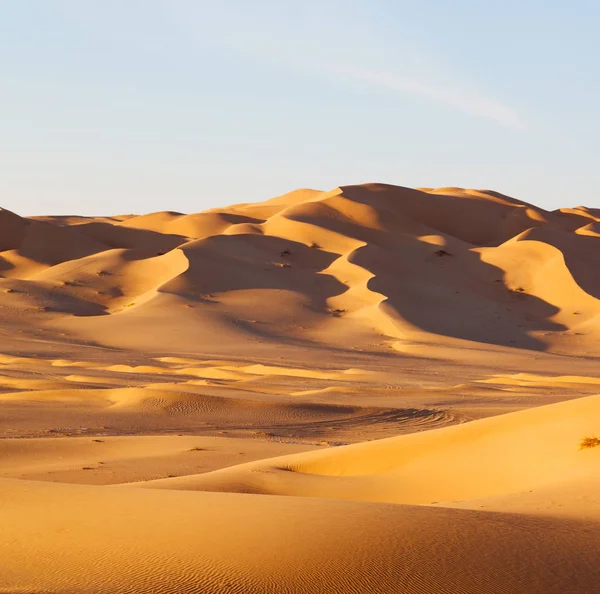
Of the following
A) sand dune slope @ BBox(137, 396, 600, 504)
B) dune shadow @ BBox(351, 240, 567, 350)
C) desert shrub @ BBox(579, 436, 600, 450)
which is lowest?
sand dune slope @ BBox(137, 396, 600, 504)

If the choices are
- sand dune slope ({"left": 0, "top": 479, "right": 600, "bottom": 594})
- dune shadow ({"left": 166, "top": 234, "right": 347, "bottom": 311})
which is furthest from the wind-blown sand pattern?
dune shadow ({"left": 166, "top": 234, "right": 347, "bottom": 311})

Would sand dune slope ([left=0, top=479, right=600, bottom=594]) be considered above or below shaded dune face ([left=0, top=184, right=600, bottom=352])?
below

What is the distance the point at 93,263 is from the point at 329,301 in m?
10.7

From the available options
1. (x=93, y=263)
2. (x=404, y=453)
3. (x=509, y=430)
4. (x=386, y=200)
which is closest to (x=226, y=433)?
(x=404, y=453)

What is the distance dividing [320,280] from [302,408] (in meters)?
24.8

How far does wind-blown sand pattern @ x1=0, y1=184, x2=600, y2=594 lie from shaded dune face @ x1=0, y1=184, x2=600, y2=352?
0.15 m

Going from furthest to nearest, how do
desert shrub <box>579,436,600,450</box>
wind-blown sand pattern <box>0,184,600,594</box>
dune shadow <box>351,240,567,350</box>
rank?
dune shadow <box>351,240,567,350</box>
desert shrub <box>579,436,600,450</box>
wind-blown sand pattern <box>0,184,600,594</box>

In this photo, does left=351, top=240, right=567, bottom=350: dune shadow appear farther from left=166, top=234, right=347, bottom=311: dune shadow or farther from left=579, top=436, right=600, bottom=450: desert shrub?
left=579, top=436, right=600, bottom=450: desert shrub

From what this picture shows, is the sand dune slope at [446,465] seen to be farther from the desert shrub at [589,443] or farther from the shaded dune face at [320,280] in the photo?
the shaded dune face at [320,280]

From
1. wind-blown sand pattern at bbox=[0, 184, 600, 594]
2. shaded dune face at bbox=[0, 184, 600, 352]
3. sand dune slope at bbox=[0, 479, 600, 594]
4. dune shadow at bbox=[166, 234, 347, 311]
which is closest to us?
sand dune slope at bbox=[0, 479, 600, 594]

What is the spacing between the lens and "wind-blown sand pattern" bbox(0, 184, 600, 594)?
4.59 metres

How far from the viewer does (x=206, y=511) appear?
5.50 metres

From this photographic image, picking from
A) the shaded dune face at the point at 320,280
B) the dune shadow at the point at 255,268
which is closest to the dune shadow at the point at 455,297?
the shaded dune face at the point at 320,280

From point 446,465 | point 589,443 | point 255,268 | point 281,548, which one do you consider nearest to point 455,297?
point 255,268
